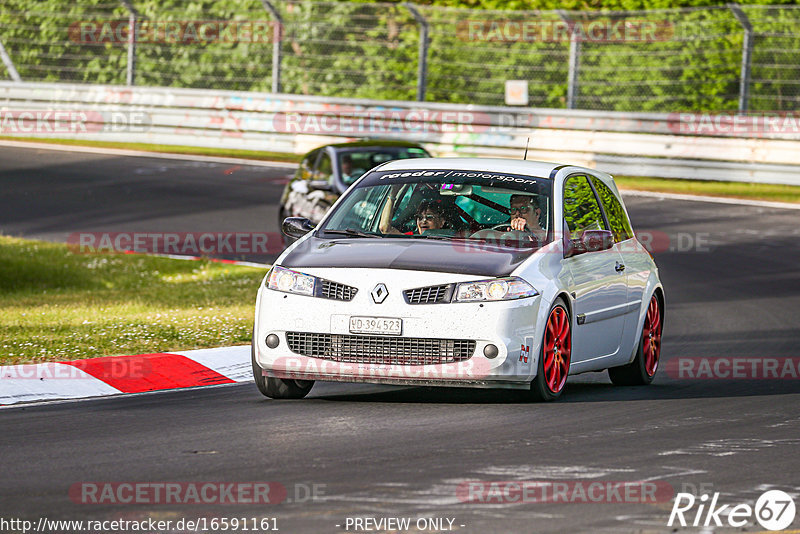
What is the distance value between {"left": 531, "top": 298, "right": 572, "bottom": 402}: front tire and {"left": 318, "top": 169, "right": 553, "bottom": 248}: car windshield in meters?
0.61

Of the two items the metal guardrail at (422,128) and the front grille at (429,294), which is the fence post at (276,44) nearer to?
the metal guardrail at (422,128)

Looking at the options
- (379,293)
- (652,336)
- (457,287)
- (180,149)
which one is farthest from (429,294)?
(180,149)

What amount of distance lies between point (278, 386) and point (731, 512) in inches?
150

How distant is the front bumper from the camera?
8.88 metres

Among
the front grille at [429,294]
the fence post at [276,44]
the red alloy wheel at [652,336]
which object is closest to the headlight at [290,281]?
the front grille at [429,294]

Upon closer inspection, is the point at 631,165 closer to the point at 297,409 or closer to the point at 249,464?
the point at 297,409

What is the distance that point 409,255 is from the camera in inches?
363

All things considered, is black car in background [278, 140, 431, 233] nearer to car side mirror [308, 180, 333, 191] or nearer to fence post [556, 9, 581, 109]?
car side mirror [308, 180, 333, 191]

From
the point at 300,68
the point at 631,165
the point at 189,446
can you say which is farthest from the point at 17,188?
the point at 189,446

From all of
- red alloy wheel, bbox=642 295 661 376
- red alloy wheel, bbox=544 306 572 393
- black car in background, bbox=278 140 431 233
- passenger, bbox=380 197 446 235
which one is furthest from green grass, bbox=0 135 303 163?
red alloy wheel, bbox=544 306 572 393

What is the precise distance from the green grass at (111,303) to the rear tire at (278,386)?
204cm

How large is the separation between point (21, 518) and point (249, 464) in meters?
1.43

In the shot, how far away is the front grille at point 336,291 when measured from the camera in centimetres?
902

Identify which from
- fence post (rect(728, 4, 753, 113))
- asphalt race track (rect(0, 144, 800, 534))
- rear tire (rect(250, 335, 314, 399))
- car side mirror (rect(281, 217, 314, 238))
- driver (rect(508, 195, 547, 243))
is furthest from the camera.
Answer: fence post (rect(728, 4, 753, 113))
